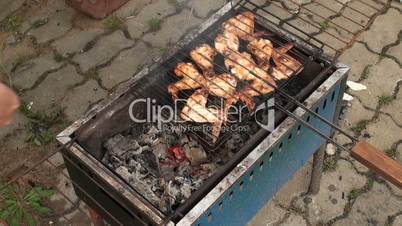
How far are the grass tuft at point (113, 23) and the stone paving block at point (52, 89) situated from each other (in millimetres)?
564

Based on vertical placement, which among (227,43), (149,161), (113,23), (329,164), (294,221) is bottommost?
(294,221)

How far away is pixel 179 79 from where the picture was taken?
319cm

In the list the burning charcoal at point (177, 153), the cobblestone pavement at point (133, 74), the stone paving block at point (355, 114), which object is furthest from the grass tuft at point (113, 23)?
the burning charcoal at point (177, 153)

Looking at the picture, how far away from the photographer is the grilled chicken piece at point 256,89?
3008mm

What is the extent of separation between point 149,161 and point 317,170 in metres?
1.34

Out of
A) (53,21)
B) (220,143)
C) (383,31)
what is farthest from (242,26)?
(53,21)

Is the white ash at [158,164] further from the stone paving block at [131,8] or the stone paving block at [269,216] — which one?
the stone paving block at [131,8]

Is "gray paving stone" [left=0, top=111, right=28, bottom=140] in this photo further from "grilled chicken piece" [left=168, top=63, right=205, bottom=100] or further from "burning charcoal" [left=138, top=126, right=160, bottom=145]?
"grilled chicken piece" [left=168, top=63, right=205, bottom=100]

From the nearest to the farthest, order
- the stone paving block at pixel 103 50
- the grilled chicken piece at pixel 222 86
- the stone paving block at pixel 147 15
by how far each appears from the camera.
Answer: the grilled chicken piece at pixel 222 86, the stone paving block at pixel 103 50, the stone paving block at pixel 147 15

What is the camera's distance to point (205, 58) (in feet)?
10.5

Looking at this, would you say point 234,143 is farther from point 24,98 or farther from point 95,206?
point 24,98

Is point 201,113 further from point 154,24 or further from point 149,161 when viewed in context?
point 154,24

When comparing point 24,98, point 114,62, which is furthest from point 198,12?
point 24,98

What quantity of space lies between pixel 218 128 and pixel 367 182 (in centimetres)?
176
